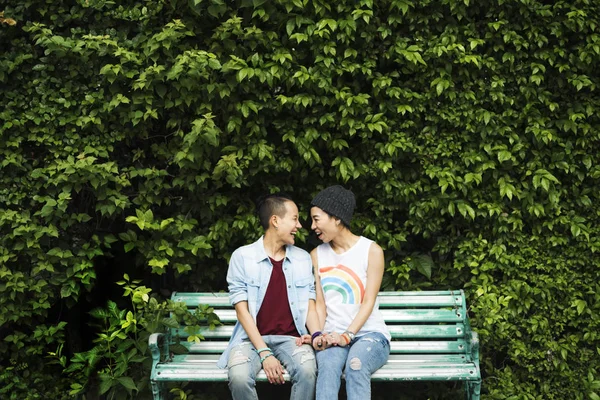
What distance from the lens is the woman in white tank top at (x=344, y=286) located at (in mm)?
4699

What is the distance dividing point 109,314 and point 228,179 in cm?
130

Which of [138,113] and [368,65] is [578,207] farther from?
[138,113]

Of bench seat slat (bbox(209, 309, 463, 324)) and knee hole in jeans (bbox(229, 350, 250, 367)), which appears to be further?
bench seat slat (bbox(209, 309, 463, 324))

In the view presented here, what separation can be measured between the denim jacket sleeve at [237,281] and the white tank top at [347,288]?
0.52 metres

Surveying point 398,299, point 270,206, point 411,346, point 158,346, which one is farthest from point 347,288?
point 158,346

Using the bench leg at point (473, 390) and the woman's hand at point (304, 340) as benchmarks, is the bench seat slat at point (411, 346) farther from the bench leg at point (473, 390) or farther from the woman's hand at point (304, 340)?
the woman's hand at point (304, 340)

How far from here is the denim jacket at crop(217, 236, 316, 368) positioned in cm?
489

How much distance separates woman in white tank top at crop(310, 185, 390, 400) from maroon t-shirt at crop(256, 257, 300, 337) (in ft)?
0.69

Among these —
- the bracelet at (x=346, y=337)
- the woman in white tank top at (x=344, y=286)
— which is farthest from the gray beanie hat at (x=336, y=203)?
the bracelet at (x=346, y=337)

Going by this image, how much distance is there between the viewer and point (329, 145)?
559cm

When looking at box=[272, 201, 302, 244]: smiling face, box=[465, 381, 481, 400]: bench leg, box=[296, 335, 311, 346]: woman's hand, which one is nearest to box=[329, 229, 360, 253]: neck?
box=[272, 201, 302, 244]: smiling face

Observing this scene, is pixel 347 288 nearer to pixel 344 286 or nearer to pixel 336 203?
pixel 344 286

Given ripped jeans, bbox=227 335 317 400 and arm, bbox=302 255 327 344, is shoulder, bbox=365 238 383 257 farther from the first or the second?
ripped jeans, bbox=227 335 317 400

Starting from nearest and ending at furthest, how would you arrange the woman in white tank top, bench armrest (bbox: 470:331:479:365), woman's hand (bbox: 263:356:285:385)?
woman's hand (bbox: 263:356:285:385), the woman in white tank top, bench armrest (bbox: 470:331:479:365)
